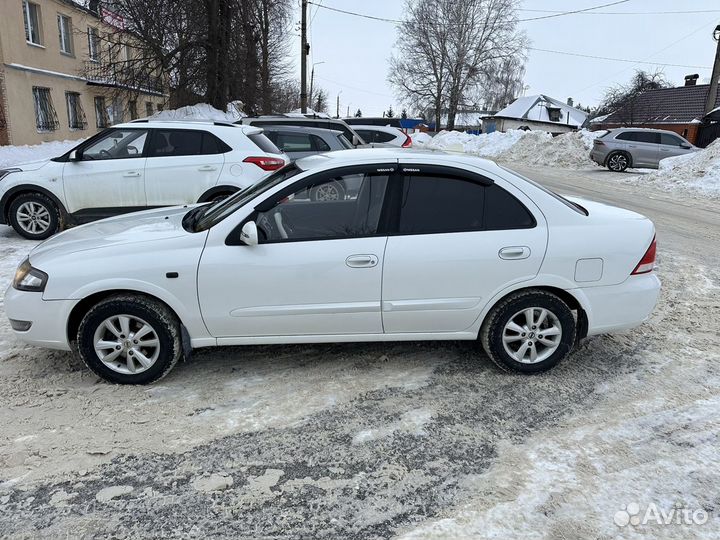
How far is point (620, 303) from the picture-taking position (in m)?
3.96

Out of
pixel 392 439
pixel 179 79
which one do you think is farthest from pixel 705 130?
pixel 392 439

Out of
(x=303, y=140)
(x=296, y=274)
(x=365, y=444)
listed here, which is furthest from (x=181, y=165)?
(x=365, y=444)

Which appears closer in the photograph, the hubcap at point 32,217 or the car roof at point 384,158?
the car roof at point 384,158

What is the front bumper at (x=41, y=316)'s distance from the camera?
369 cm

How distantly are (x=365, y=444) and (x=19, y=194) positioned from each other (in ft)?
22.7

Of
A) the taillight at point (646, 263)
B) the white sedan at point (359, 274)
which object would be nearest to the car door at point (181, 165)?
the white sedan at point (359, 274)

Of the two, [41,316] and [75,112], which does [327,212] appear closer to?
[41,316]

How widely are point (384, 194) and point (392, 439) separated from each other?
5.46 feet

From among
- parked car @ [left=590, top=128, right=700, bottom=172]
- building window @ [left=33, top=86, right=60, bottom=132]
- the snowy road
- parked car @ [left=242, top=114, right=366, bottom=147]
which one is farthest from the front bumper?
building window @ [left=33, top=86, right=60, bottom=132]

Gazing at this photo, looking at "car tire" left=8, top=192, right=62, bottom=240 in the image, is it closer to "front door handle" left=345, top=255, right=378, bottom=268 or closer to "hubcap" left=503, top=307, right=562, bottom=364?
"front door handle" left=345, top=255, right=378, bottom=268

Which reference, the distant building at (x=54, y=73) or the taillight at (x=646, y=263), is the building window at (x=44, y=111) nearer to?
the distant building at (x=54, y=73)

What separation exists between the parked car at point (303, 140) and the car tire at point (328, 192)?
6.65m

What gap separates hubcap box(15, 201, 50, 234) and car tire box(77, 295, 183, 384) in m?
4.90

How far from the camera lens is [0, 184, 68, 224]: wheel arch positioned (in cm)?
765
